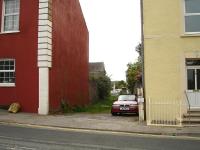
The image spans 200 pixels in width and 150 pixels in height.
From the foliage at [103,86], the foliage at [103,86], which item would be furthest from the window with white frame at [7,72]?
the foliage at [103,86]

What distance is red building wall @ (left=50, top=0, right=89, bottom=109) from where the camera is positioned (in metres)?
22.5

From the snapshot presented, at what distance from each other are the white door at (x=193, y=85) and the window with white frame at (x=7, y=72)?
9.88 m

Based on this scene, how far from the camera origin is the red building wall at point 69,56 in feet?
73.7

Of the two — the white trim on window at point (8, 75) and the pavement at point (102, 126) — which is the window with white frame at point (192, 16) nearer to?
the pavement at point (102, 126)

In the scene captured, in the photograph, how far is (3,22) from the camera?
22.7 metres

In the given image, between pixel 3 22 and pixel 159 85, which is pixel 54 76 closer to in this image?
pixel 3 22

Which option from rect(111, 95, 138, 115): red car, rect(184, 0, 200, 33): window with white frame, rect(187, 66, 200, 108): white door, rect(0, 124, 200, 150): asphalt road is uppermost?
rect(184, 0, 200, 33): window with white frame

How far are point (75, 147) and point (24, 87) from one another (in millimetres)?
11458

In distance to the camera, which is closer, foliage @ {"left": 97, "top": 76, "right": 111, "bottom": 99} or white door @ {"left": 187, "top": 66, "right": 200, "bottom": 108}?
white door @ {"left": 187, "top": 66, "right": 200, "bottom": 108}

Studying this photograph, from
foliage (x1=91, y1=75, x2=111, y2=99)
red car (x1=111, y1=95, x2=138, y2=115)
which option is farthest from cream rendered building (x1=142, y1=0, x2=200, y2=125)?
foliage (x1=91, y1=75, x2=111, y2=99)

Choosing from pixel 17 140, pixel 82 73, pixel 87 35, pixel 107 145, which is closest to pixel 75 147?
pixel 107 145

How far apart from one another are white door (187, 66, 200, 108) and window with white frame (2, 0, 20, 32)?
33.6 feet

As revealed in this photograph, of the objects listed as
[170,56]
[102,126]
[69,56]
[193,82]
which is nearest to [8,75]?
[69,56]

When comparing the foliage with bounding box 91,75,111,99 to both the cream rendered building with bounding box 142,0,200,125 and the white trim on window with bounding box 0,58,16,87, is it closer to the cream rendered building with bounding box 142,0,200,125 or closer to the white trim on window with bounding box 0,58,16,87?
the white trim on window with bounding box 0,58,16,87
